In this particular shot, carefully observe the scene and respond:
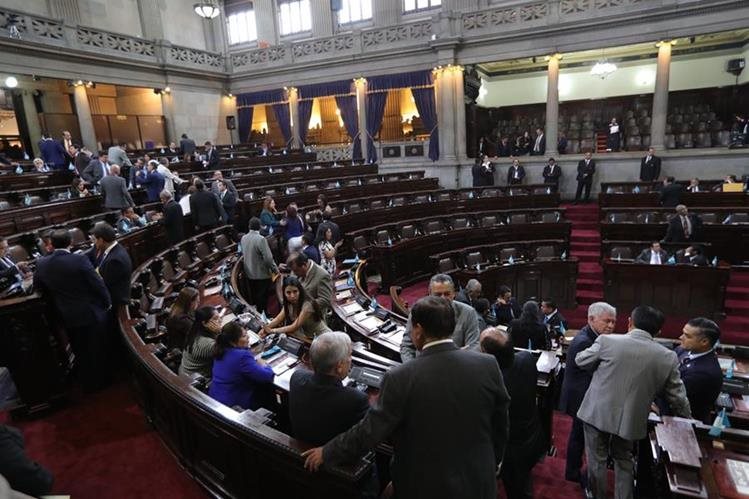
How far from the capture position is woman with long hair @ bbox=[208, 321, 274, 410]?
2.73 metres

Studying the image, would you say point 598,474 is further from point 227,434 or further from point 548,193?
point 548,193

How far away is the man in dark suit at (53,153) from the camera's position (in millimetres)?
10117

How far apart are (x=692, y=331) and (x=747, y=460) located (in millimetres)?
901

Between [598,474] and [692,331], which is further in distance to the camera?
[692,331]

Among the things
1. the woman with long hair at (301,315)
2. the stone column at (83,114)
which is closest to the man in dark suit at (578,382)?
the woman with long hair at (301,315)

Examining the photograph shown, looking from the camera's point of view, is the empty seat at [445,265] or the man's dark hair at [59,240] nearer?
the man's dark hair at [59,240]

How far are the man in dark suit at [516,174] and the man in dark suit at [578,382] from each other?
10177 millimetres

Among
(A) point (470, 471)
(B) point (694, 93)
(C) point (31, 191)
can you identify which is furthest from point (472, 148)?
(A) point (470, 471)

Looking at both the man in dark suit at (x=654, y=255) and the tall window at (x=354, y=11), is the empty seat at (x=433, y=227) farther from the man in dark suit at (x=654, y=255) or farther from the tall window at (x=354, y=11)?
the tall window at (x=354, y=11)

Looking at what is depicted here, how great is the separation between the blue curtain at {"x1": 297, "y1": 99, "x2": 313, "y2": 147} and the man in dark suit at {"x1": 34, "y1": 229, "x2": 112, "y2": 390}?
1415cm

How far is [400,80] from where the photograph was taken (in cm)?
1491

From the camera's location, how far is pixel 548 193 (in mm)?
11438

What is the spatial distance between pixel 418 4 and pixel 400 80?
3.28 metres

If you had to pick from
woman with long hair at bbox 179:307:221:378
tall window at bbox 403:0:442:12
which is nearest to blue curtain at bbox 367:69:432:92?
tall window at bbox 403:0:442:12
